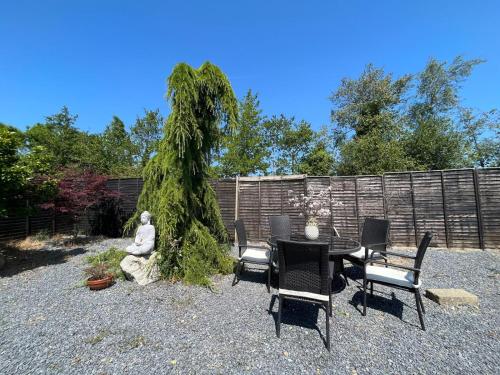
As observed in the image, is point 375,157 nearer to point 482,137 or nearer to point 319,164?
point 319,164

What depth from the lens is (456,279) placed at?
12.1 feet

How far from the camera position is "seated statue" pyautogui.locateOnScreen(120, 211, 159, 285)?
3598 mm

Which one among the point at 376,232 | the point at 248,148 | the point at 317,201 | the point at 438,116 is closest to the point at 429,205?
the point at 317,201

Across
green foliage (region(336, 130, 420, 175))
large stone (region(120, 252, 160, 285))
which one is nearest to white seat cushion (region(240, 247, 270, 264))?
large stone (region(120, 252, 160, 285))

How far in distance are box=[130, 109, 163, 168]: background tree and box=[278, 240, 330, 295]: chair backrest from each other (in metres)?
15.0

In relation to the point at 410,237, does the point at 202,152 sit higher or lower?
higher

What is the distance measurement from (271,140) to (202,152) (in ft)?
34.3

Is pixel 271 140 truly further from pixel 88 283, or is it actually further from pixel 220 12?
pixel 88 283

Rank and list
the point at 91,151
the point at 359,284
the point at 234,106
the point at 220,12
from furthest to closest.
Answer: the point at 91,151 < the point at 220,12 < the point at 234,106 < the point at 359,284

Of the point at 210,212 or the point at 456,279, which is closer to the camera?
the point at 456,279

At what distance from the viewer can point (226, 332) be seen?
2.30 metres

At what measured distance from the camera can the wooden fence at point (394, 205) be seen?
5434 mm

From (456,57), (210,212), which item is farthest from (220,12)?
(456,57)

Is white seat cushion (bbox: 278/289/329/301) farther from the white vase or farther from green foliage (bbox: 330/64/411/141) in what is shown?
green foliage (bbox: 330/64/411/141)
